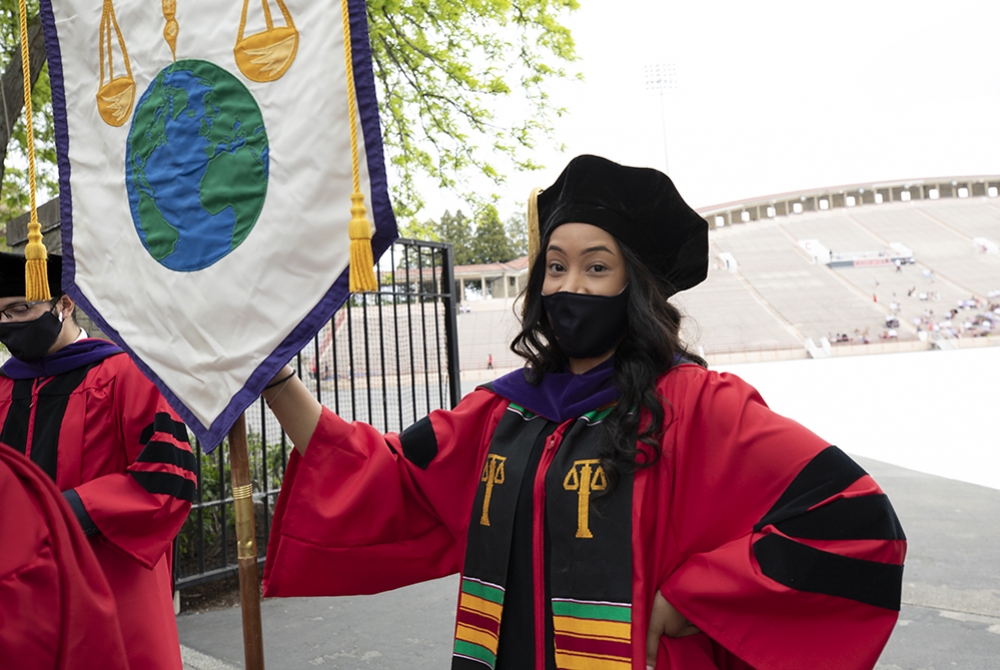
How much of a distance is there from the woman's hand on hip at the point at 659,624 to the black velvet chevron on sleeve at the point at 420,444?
0.68 m

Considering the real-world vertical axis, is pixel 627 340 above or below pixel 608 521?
above

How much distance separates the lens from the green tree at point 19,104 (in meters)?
5.41

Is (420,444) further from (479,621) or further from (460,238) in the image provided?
(460,238)

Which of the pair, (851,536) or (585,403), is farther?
(585,403)

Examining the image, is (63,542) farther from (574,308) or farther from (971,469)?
(971,469)

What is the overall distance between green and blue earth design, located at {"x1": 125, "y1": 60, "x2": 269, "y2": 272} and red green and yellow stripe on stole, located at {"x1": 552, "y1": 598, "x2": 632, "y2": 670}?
1125 mm

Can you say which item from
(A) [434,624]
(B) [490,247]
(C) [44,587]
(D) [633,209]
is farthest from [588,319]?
(B) [490,247]

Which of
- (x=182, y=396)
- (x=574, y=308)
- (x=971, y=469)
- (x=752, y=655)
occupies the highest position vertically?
(x=574, y=308)

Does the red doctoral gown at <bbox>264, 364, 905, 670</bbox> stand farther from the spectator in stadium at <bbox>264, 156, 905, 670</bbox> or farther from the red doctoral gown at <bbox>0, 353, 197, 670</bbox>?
the red doctoral gown at <bbox>0, 353, 197, 670</bbox>

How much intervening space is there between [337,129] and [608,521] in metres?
1.03

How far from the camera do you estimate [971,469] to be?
9.38 meters

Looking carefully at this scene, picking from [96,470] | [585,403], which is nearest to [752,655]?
[585,403]

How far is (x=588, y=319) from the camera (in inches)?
76.4

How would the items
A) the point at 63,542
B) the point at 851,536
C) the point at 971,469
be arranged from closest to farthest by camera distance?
the point at 63,542 → the point at 851,536 → the point at 971,469
